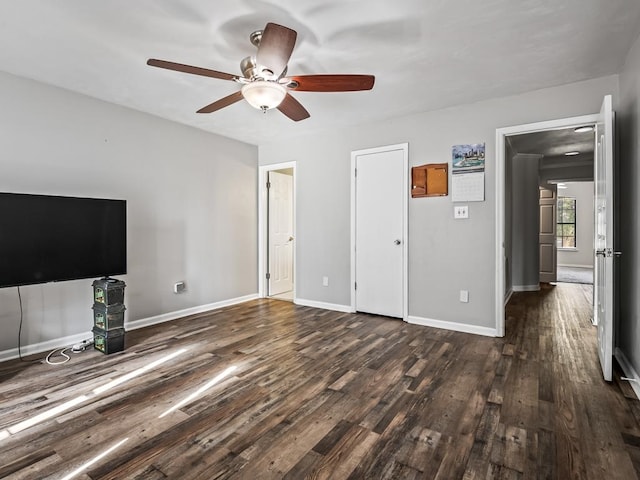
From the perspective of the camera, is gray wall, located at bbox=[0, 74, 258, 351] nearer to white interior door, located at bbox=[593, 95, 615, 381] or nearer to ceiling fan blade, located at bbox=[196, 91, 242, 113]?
ceiling fan blade, located at bbox=[196, 91, 242, 113]

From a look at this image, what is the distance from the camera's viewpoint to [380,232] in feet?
13.9

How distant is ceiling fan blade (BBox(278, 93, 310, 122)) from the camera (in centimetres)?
262

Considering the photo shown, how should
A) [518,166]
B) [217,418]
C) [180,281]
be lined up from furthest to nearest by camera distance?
[518,166], [180,281], [217,418]

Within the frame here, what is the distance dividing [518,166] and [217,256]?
5.58 meters

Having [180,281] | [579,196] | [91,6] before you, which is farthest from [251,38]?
[579,196]

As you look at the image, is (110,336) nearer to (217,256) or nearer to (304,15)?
(217,256)

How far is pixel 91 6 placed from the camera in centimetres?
204

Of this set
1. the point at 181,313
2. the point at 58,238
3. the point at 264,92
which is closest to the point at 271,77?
the point at 264,92

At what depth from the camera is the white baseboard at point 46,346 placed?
295 centimetres

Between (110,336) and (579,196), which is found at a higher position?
(579,196)

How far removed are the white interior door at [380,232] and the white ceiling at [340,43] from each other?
2.95 feet

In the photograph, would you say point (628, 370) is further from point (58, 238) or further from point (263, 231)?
point (58, 238)

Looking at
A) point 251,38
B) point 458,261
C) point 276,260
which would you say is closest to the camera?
point 251,38

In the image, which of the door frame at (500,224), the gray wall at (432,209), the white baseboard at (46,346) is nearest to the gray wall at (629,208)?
the gray wall at (432,209)
